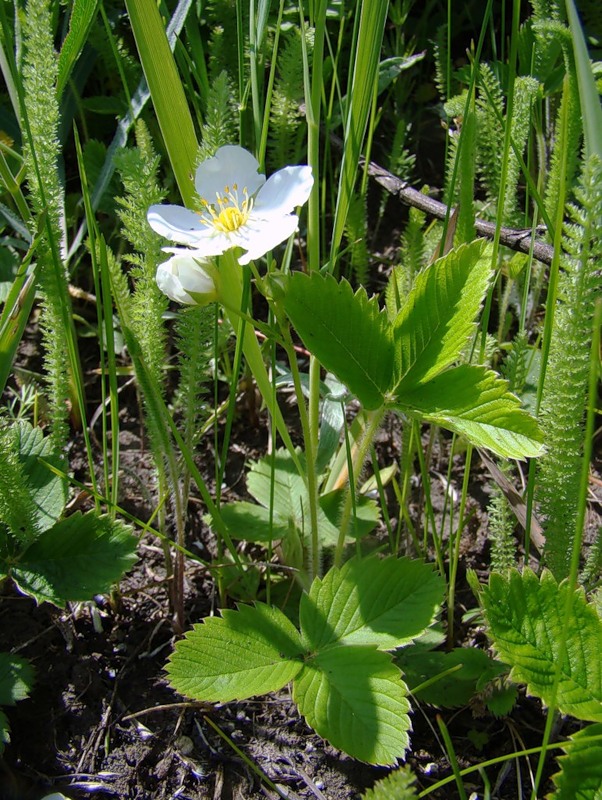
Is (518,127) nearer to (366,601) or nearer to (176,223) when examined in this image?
(176,223)

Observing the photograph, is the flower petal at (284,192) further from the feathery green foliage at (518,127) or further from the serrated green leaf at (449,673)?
the serrated green leaf at (449,673)

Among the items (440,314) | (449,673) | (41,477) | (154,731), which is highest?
(440,314)

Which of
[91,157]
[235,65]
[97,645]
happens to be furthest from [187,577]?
[235,65]

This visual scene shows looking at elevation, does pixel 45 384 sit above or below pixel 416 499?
above

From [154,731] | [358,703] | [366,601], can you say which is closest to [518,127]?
[366,601]

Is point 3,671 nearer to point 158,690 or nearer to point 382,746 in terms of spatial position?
point 158,690

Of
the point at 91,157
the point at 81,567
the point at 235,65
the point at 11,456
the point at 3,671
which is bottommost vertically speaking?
the point at 3,671

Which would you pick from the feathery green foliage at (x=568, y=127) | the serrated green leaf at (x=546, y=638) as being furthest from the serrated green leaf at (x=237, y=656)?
the feathery green foliage at (x=568, y=127)
